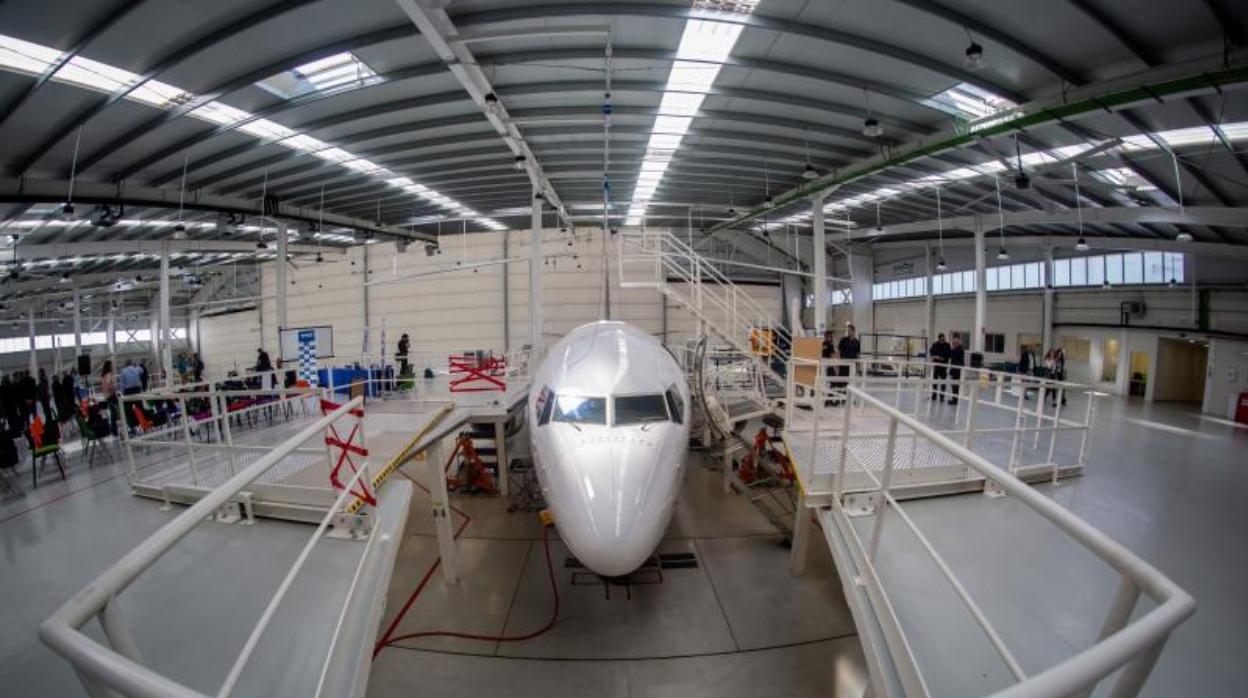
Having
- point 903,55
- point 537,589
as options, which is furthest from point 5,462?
point 903,55

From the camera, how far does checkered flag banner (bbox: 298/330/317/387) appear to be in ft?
49.7

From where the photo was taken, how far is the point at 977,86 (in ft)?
27.8

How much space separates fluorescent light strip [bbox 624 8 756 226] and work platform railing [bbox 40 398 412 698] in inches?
305

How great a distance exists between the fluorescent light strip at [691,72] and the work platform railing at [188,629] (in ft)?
25.4

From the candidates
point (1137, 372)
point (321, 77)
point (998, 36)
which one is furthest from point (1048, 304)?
point (321, 77)

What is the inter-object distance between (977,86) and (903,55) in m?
1.96

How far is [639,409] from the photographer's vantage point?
5.68 meters

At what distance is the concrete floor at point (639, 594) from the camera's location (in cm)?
324

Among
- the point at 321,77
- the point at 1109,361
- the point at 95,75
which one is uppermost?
the point at 321,77

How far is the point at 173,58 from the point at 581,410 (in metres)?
8.93

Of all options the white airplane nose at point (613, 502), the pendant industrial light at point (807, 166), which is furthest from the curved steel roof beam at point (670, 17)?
the white airplane nose at point (613, 502)

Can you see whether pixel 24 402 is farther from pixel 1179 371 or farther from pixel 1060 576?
pixel 1179 371

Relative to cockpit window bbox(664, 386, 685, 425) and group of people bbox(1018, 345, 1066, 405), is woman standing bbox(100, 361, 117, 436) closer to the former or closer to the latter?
cockpit window bbox(664, 386, 685, 425)

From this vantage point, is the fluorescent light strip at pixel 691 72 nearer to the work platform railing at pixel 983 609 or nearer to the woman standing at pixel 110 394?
the work platform railing at pixel 983 609
